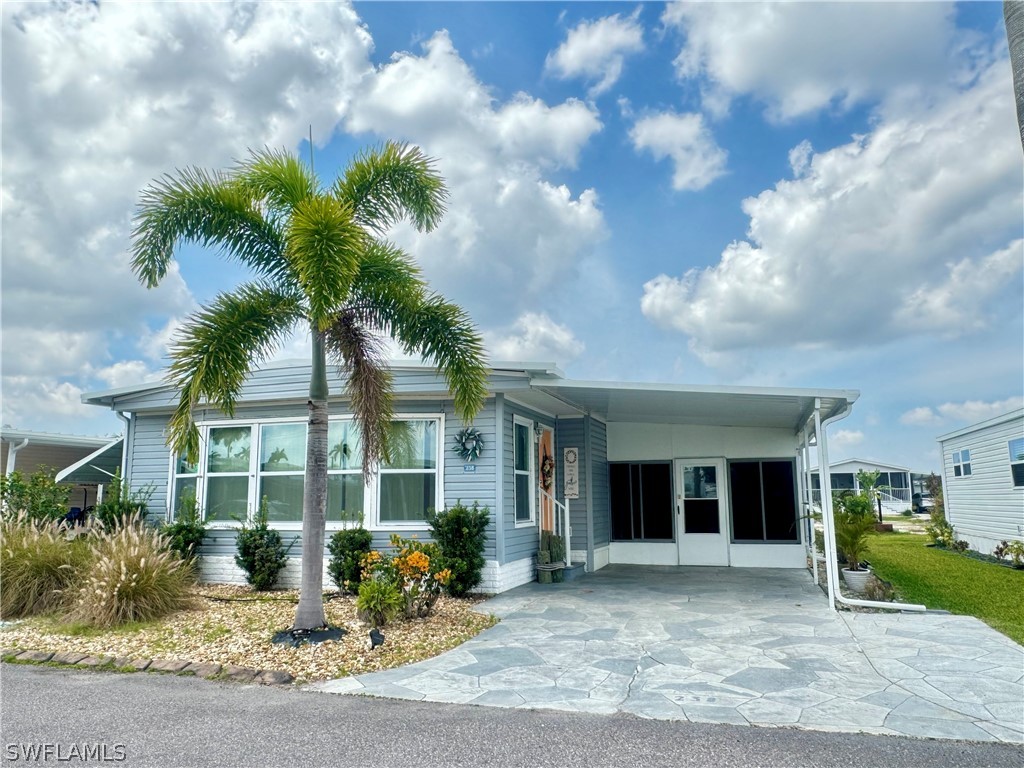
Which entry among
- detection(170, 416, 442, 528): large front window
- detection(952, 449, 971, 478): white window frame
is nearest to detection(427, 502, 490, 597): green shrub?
detection(170, 416, 442, 528): large front window

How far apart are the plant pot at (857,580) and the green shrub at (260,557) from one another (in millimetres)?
7661

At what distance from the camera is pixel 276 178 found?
646 centimetres

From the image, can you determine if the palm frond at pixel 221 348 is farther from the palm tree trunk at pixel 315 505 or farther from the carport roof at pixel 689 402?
the carport roof at pixel 689 402

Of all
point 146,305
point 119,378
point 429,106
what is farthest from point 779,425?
point 119,378

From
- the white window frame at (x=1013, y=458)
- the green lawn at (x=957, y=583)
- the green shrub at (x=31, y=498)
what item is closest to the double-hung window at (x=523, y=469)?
the green lawn at (x=957, y=583)

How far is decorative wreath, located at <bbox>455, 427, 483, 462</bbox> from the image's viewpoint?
895 cm

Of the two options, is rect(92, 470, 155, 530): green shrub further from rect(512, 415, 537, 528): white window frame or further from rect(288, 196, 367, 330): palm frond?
rect(288, 196, 367, 330): palm frond

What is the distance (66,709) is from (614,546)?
9.48 m

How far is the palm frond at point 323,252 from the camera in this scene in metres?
5.52

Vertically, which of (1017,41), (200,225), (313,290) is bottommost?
(313,290)

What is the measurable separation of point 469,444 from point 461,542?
1.31 meters

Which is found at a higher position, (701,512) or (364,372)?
(364,372)

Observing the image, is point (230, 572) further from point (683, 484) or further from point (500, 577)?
point (683, 484)

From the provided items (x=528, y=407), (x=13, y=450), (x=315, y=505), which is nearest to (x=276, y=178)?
(x=315, y=505)
